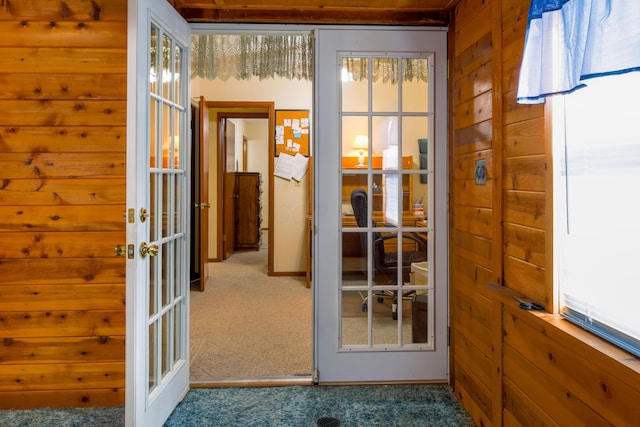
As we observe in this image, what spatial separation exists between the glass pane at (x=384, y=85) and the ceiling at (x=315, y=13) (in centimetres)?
24

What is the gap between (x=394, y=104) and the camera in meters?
2.47

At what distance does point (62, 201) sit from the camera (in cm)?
218

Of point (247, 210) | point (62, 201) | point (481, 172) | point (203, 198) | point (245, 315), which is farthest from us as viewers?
point (247, 210)

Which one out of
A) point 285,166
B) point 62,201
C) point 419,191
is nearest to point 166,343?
point 62,201

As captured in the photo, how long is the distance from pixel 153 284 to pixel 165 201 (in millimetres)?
417

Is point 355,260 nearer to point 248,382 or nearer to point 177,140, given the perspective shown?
point 248,382

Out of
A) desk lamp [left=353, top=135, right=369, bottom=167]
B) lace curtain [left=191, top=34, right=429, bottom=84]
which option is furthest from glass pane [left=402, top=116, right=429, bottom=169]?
lace curtain [left=191, top=34, right=429, bottom=84]

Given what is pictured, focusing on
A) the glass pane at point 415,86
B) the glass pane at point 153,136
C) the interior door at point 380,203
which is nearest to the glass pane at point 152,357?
the glass pane at point 153,136

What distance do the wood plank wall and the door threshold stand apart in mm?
446

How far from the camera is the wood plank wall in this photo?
85.0 inches

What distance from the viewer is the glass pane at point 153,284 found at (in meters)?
1.92

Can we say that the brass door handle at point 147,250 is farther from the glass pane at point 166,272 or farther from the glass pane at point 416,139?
the glass pane at point 416,139

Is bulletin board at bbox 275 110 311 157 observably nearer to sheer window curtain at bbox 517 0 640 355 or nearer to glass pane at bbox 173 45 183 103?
glass pane at bbox 173 45 183 103

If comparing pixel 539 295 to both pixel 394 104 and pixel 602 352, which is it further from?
pixel 394 104
